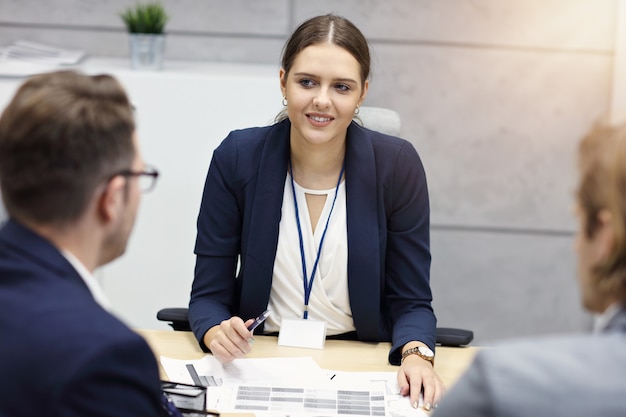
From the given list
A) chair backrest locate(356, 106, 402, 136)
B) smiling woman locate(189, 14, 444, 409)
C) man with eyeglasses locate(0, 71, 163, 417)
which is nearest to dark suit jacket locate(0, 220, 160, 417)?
man with eyeglasses locate(0, 71, 163, 417)

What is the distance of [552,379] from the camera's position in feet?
3.34

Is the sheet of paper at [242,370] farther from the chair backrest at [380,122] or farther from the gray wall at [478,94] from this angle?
the gray wall at [478,94]

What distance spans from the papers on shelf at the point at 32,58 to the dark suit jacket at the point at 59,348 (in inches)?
85.3

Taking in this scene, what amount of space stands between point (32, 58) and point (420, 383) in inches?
86.9

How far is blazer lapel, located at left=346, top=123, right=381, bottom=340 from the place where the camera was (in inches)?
89.6

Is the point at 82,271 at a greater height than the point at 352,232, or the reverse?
the point at 82,271

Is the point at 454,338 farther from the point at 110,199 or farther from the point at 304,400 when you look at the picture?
the point at 110,199

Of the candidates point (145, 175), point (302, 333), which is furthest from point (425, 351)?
point (145, 175)

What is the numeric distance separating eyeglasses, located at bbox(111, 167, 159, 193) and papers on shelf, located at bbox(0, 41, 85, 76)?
1.95m

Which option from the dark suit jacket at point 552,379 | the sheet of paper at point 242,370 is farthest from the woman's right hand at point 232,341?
the dark suit jacket at point 552,379

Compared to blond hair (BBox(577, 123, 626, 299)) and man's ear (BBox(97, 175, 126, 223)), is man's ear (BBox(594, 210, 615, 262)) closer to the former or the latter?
blond hair (BBox(577, 123, 626, 299))

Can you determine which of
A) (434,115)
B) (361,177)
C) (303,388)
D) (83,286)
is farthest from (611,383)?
(434,115)

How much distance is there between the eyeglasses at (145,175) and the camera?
4.39 ft

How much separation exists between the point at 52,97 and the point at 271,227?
107cm
